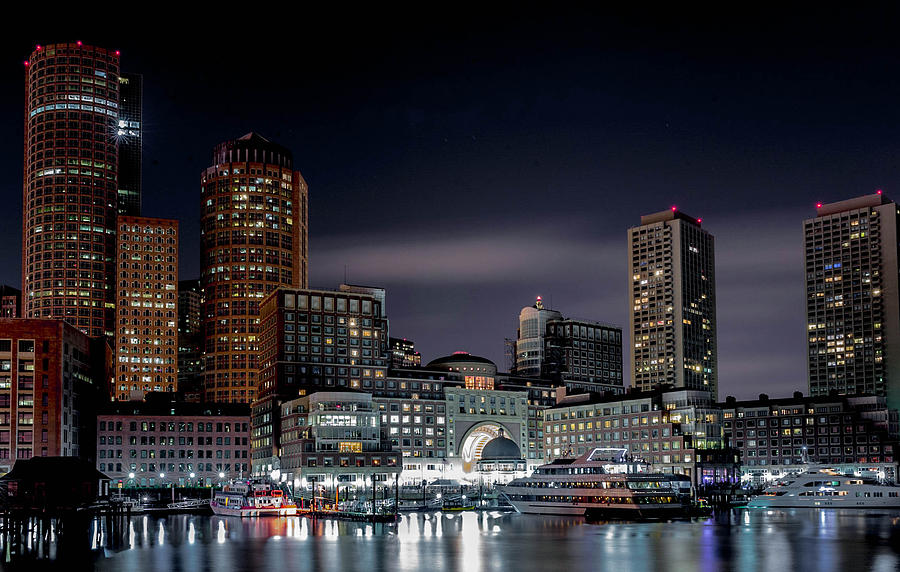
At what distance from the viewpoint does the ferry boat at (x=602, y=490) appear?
165 metres

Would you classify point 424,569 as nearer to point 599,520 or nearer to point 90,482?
point 599,520

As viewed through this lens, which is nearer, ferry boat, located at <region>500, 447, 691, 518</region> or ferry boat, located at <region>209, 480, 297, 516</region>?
ferry boat, located at <region>500, 447, 691, 518</region>

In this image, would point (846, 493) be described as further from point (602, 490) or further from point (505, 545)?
point (505, 545)

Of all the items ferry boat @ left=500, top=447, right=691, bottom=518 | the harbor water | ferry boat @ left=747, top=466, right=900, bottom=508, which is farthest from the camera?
ferry boat @ left=747, top=466, right=900, bottom=508

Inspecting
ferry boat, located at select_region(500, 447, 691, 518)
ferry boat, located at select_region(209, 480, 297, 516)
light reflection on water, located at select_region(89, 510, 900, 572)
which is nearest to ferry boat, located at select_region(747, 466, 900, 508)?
light reflection on water, located at select_region(89, 510, 900, 572)

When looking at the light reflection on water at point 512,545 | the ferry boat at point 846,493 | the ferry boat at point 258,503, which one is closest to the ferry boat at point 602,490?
the light reflection on water at point 512,545

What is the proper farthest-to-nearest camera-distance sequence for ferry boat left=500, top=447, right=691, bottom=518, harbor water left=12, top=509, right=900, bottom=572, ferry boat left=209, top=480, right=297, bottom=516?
ferry boat left=209, top=480, right=297, bottom=516 → ferry boat left=500, top=447, right=691, bottom=518 → harbor water left=12, top=509, right=900, bottom=572

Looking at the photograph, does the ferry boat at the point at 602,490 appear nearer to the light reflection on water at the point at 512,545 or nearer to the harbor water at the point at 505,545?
the harbor water at the point at 505,545

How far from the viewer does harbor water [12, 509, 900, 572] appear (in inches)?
3979

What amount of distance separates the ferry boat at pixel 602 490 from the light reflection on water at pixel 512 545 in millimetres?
7034

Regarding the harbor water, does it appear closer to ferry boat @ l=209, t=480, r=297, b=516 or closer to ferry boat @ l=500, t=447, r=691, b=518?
ferry boat @ l=500, t=447, r=691, b=518

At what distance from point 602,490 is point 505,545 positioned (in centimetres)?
5120

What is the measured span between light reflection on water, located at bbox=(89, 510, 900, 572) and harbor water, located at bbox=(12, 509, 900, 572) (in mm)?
117

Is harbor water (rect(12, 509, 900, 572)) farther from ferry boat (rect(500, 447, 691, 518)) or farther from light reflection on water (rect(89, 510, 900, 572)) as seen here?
ferry boat (rect(500, 447, 691, 518))
